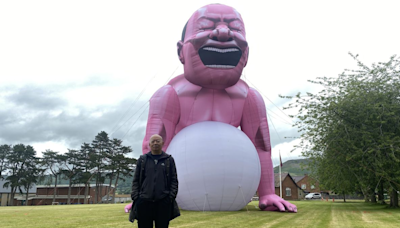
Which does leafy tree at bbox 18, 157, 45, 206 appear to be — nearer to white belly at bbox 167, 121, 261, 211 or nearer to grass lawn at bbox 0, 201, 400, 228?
grass lawn at bbox 0, 201, 400, 228

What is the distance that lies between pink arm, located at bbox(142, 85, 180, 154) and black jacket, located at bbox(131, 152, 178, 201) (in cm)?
602

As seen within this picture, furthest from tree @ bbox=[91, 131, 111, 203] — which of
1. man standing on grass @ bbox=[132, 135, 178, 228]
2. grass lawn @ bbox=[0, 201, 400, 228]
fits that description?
man standing on grass @ bbox=[132, 135, 178, 228]

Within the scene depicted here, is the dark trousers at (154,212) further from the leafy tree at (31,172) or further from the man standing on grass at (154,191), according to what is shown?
the leafy tree at (31,172)

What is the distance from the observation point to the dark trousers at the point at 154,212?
326 centimetres

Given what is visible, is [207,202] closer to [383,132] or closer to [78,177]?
[383,132]

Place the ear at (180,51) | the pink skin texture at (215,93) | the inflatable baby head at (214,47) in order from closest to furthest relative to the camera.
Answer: the inflatable baby head at (214,47), the pink skin texture at (215,93), the ear at (180,51)

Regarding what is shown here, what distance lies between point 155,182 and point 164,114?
648cm

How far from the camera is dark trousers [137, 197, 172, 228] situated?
3.26m

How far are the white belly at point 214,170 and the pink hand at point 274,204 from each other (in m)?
1.05

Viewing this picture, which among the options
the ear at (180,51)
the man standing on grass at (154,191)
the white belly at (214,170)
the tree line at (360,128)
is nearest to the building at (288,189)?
the tree line at (360,128)

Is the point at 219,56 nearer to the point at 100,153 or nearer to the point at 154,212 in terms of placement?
the point at 154,212

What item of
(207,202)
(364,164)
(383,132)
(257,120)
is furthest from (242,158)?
(383,132)

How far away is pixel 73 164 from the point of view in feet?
126

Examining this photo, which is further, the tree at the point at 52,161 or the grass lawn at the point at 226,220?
the tree at the point at 52,161
